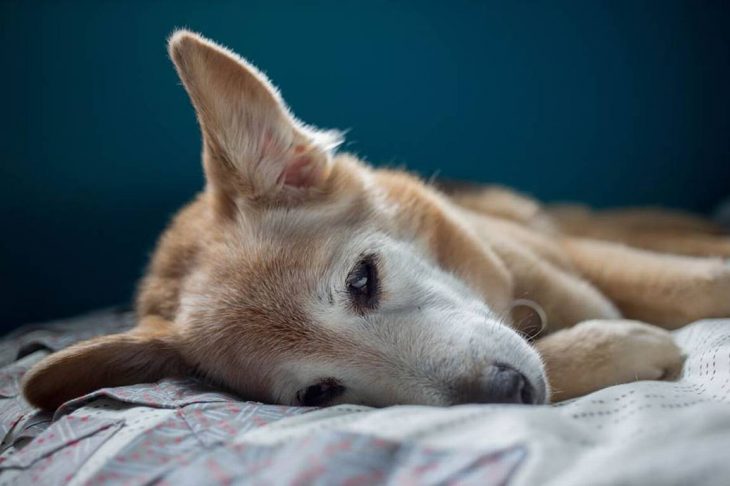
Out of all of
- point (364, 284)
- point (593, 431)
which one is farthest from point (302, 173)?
point (593, 431)

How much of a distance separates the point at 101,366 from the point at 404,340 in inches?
29.7

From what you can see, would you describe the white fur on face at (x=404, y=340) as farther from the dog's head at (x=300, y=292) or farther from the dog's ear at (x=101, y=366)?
the dog's ear at (x=101, y=366)

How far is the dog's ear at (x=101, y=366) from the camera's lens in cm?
152

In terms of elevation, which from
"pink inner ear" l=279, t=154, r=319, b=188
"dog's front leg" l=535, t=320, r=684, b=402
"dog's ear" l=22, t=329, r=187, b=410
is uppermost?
"pink inner ear" l=279, t=154, r=319, b=188

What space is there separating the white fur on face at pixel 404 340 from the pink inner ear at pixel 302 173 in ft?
0.85

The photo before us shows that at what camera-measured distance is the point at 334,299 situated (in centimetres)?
151

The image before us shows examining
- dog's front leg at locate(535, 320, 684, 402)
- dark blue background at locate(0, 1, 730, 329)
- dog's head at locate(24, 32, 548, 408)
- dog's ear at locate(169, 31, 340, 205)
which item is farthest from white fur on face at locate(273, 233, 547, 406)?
dark blue background at locate(0, 1, 730, 329)

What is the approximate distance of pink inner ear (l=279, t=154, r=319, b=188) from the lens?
69.4 inches

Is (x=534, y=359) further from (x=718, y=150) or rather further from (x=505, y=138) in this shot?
(x=718, y=150)

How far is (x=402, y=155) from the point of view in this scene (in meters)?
3.12

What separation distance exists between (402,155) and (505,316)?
147cm

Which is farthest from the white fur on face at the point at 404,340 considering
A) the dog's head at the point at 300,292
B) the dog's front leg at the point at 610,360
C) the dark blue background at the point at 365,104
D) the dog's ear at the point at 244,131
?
the dark blue background at the point at 365,104

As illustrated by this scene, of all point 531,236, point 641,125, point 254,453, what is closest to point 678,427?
point 254,453

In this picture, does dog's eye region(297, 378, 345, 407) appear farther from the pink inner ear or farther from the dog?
the pink inner ear
